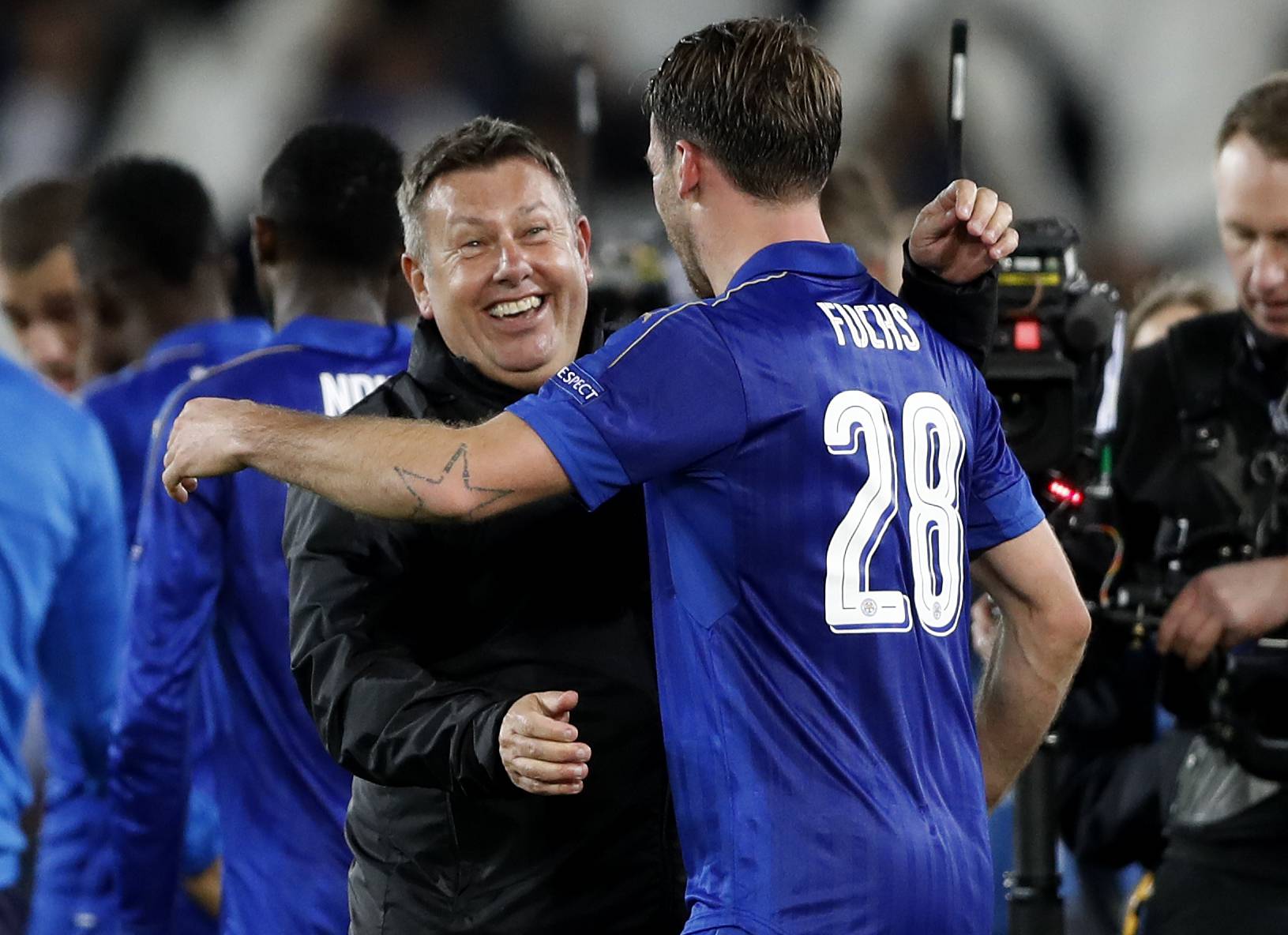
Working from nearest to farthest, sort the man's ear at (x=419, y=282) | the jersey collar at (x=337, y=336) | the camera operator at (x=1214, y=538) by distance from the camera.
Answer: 1. the man's ear at (x=419, y=282)
2. the jersey collar at (x=337, y=336)
3. the camera operator at (x=1214, y=538)

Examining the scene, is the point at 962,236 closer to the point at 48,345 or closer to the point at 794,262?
the point at 794,262

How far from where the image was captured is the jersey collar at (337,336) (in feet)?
10.5

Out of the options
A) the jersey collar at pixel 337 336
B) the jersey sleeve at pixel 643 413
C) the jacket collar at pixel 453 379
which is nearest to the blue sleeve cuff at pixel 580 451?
the jersey sleeve at pixel 643 413

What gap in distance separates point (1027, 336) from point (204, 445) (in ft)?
5.60

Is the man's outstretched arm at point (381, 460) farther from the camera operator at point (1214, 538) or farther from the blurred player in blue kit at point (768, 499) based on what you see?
the camera operator at point (1214, 538)

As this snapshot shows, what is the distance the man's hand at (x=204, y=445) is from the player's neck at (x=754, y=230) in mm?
572

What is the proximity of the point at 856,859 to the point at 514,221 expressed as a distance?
1.02m

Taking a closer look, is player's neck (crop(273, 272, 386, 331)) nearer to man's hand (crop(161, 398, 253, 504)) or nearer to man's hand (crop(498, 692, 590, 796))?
man's hand (crop(161, 398, 253, 504))

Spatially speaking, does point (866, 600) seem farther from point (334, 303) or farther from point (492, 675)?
point (334, 303)

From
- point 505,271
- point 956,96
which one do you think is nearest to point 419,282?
point 505,271

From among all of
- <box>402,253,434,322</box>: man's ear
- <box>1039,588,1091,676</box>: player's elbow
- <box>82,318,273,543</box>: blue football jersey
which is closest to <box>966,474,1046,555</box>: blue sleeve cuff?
<box>1039,588,1091,676</box>: player's elbow

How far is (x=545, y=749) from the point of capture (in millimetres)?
2041

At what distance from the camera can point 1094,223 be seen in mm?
7930

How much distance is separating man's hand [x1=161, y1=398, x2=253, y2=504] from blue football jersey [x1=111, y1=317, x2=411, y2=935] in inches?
35.5
